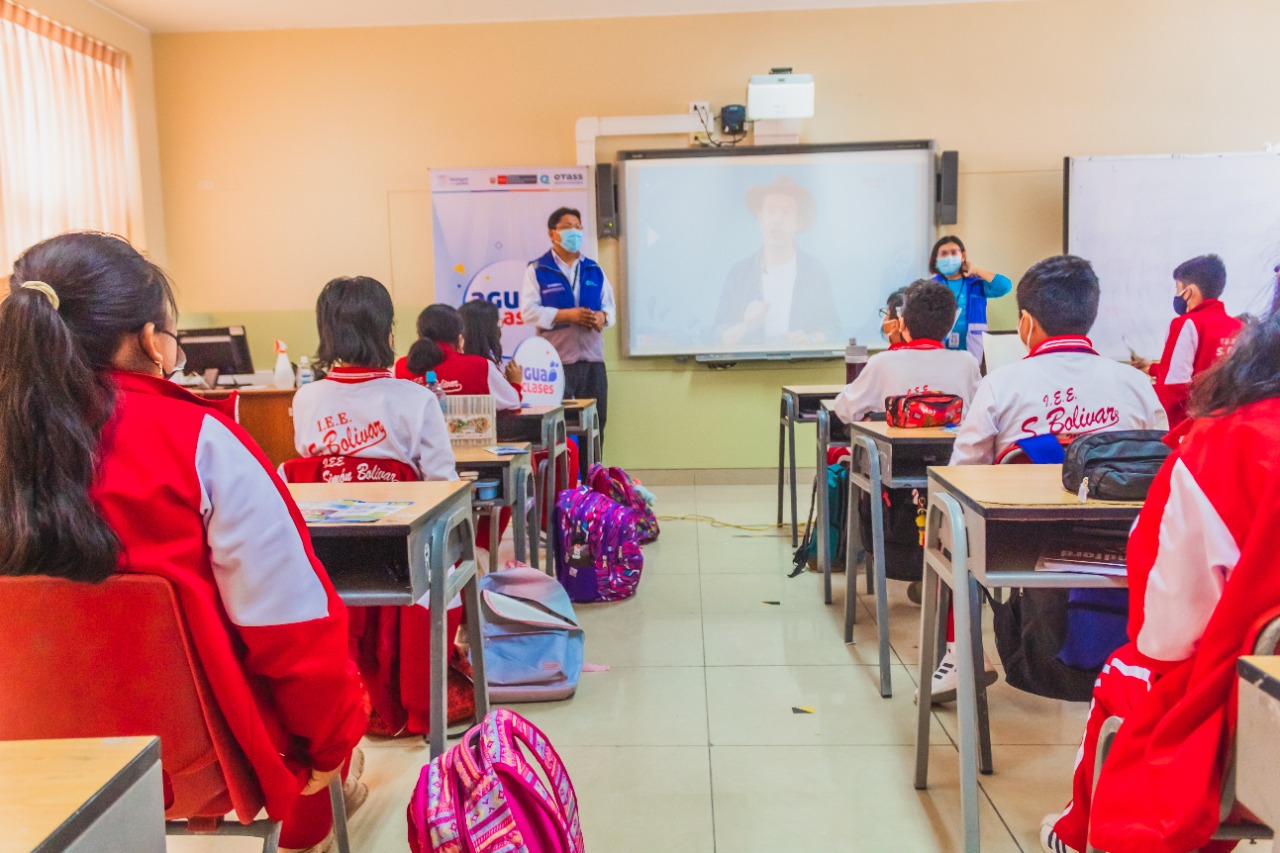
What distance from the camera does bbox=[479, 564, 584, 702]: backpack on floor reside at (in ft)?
7.86

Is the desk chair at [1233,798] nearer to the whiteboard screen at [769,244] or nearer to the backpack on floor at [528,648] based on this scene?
the backpack on floor at [528,648]

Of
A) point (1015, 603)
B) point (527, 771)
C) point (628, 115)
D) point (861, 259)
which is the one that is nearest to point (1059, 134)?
point (861, 259)

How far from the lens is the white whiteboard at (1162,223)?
5.29 meters

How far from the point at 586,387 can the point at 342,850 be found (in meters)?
3.70

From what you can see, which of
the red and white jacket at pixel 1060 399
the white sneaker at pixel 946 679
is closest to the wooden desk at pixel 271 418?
the white sneaker at pixel 946 679

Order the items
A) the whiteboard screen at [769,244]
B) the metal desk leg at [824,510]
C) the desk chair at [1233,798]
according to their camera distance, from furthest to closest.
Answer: the whiteboard screen at [769,244], the metal desk leg at [824,510], the desk chair at [1233,798]

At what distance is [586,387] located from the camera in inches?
201

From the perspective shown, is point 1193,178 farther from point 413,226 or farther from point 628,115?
point 413,226

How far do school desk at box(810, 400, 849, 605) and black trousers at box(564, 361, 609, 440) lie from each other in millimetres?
2065

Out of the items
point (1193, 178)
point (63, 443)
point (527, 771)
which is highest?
point (1193, 178)

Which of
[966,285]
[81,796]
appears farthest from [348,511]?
[966,285]

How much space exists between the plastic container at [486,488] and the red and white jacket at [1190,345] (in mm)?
3476

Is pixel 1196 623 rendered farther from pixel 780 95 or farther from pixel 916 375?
pixel 780 95

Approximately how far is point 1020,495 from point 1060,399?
671mm
